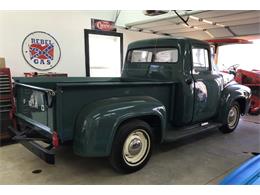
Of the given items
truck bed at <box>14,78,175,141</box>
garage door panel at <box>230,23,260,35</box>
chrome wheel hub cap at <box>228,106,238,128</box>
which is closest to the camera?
truck bed at <box>14,78,175,141</box>

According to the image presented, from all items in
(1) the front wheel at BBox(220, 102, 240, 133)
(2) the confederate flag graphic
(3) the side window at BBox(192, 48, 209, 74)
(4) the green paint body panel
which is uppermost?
(2) the confederate flag graphic

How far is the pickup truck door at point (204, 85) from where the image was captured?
3611 millimetres

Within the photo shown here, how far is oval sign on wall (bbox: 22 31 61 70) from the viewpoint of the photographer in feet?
16.9

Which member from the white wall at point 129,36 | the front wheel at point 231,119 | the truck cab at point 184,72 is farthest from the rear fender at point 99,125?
the white wall at point 129,36

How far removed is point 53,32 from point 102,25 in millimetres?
1415

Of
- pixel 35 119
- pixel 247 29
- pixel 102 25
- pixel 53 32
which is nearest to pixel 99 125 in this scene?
pixel 35 119

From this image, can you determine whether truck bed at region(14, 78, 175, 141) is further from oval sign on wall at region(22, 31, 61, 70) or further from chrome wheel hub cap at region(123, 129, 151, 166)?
oval sign on wall at region(22, 31, 61, 70)

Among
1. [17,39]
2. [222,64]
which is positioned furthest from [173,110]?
[222,64]

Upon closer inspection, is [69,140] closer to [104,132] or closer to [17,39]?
[104,132]

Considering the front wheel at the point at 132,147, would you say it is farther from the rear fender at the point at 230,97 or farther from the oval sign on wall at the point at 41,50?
the oval sign on wall at the point at 41,50

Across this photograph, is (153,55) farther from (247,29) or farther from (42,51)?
(247,29)

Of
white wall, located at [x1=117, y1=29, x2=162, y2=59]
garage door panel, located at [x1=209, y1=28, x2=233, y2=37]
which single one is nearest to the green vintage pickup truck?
white wall, located at [x1=117, y1=29, x2=162, y2=59]

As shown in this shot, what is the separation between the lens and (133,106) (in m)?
2.69

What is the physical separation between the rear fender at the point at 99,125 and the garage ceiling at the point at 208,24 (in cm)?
357
